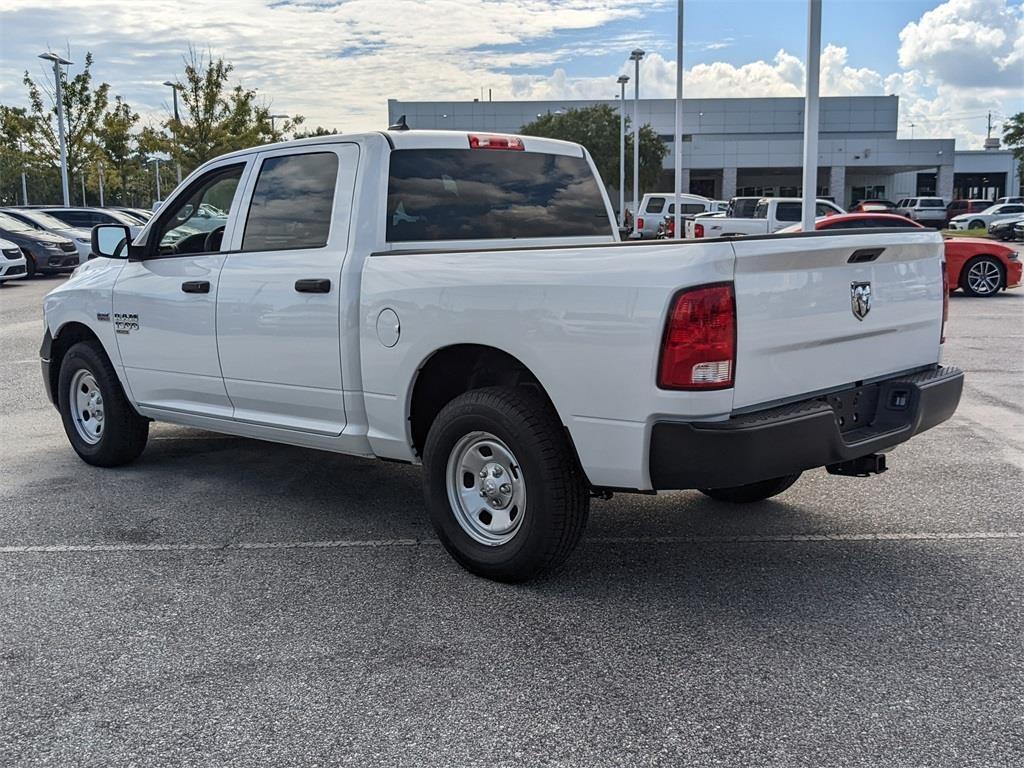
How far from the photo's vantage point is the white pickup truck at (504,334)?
3.85 meters

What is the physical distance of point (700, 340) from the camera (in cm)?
376

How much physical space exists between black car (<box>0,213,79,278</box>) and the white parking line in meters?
21.3

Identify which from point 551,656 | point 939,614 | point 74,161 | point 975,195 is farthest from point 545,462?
Answer: point 975,195

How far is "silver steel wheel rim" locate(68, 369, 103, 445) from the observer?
6781 millimetres

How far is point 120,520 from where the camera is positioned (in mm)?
5566

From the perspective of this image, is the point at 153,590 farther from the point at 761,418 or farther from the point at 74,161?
the point at 74,161

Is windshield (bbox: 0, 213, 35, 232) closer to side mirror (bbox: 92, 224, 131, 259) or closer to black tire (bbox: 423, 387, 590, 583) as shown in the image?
side mirror (bbox: 92, 224, 131, 259)

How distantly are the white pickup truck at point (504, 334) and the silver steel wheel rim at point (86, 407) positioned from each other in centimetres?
32

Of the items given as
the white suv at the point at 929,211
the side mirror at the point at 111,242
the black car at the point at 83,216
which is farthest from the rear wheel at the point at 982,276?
the white suv at the point at 929,211

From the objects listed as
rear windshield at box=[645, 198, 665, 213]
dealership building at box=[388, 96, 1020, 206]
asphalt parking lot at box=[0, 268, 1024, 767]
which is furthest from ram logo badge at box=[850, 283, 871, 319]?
dealership building at box=[388, 96, 1020, 206]

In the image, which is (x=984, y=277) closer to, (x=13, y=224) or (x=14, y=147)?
(x=13, y=224)

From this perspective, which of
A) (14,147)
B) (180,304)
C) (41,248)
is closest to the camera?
(180,304)

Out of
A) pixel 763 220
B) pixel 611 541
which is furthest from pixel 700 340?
pixel 763 220

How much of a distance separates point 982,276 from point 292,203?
14.8 meters
